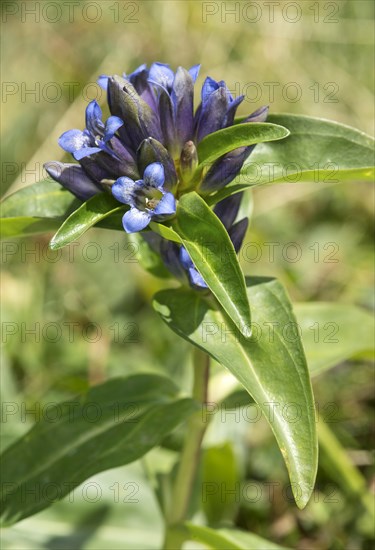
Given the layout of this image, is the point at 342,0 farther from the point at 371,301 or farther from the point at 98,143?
the point at 98,143

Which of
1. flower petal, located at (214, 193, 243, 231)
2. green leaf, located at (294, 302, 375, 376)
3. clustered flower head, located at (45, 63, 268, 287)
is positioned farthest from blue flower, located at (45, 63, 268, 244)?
green leaf, located at (294, 302, 375, 376)

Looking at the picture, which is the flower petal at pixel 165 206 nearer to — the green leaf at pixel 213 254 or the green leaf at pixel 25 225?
the green leaf at pixel 213 254

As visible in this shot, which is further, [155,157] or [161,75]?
[161,75]

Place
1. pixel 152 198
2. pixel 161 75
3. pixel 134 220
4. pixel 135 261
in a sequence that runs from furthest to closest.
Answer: pixel 135 261 → pixel 161 75 → pixel 152 198 → pixel 134 220

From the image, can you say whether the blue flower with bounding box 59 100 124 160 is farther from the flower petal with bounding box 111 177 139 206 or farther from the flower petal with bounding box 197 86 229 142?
the flower petal with bounding box 197 86 229 142

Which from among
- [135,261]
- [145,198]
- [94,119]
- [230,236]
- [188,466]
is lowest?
[188,466]

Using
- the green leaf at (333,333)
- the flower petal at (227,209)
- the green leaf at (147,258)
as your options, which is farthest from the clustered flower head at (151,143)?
the green leaf at (333,333)

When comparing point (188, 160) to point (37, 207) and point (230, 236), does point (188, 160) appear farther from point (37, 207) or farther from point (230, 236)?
point (37, 207)

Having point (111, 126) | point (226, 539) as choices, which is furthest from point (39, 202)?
point (226, 539)

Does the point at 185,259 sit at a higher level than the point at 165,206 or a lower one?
lower
